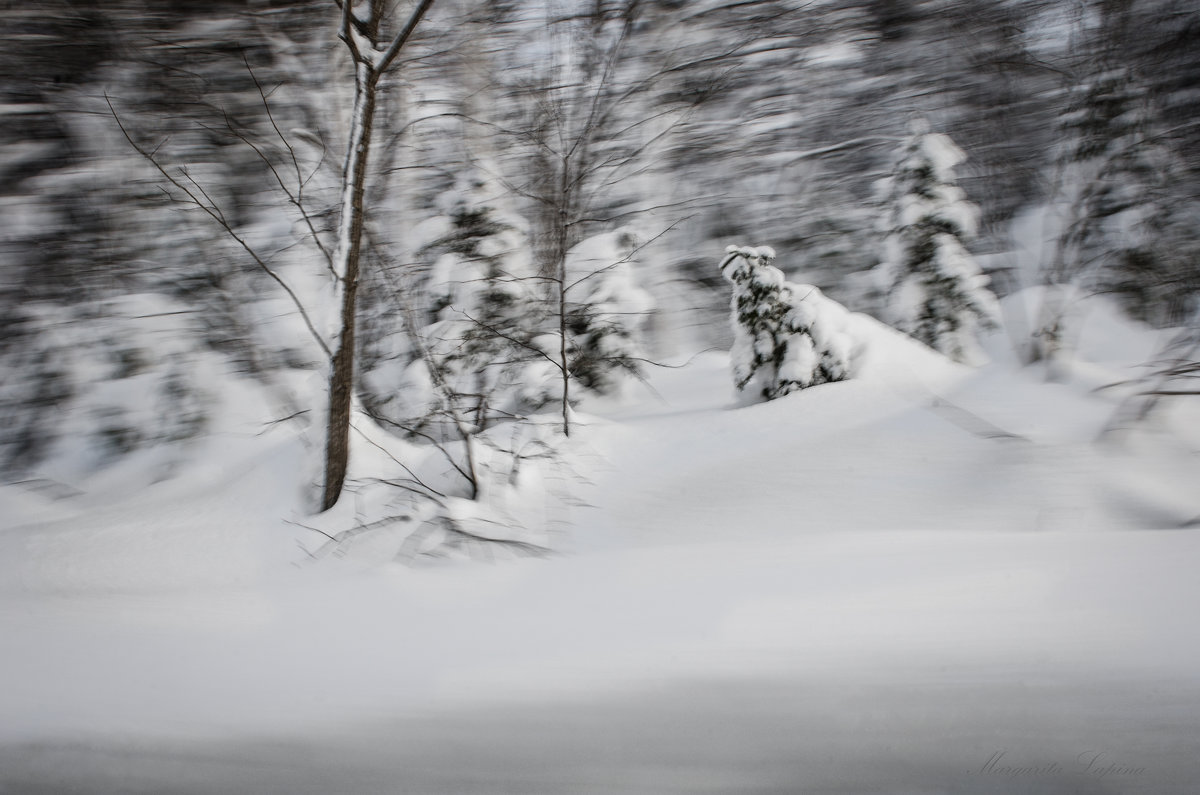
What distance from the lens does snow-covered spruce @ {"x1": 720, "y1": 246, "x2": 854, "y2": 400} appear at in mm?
4996

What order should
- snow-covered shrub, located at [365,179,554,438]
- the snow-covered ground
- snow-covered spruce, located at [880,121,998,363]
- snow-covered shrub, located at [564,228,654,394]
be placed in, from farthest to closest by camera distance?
1. snow-covered spruce, located at [880,121,998,363]
2. snow-covered shrub, located at [564,228,654,394]
3. snow-covered shrub, located at [365,179,554,438]
4. the snow-covered ground

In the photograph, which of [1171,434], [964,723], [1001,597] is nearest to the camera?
[964,723]

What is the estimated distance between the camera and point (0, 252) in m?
6.69

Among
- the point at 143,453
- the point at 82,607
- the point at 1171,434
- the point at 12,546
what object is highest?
the point at 143,453

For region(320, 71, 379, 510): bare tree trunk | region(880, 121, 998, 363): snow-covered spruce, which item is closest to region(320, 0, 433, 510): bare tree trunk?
region(320, 71, 379, 510): bare tree trunk

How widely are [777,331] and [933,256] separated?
533cm

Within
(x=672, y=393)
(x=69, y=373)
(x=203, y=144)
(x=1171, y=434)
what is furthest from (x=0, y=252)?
(x=1171, y=434)

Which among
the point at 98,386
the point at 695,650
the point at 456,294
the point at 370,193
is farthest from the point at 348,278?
the point at 98,386

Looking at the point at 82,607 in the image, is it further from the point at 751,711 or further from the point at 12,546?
the point at 751,711

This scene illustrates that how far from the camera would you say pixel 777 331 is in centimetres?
525

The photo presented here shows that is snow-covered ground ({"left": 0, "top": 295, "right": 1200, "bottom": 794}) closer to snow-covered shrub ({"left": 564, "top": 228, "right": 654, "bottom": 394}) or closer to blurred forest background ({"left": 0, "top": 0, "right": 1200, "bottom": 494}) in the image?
blurred forest background ({"left": 0, "top": 0, "right": 1200, "bottom": 494})

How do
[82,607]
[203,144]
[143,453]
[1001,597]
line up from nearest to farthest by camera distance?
[1001,597]
[82,607]
[143,453]
[203,144]

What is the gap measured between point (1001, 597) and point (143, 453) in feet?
25.5

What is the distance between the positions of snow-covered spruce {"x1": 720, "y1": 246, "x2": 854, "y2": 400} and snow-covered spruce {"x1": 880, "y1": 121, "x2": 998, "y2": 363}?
4.73 metres
